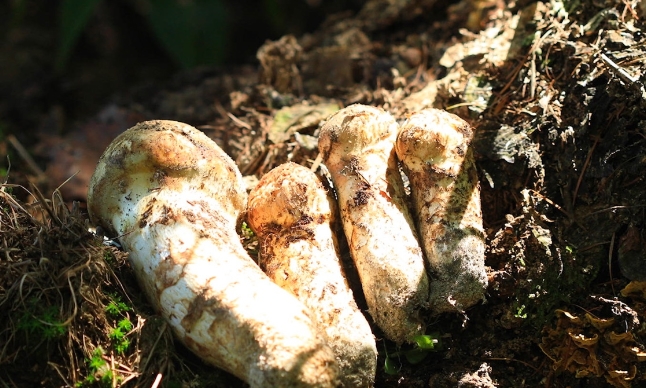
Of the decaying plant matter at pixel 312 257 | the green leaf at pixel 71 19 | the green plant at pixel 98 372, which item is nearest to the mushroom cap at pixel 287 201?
the decaying plant matter at pixel 312 257

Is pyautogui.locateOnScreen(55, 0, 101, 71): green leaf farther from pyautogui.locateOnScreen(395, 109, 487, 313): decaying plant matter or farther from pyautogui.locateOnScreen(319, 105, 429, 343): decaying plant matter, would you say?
pyautogui.locateOnScreen(395, 109, 487, 313): decaying plant matter

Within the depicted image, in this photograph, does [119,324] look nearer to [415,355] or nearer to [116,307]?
[116,307]

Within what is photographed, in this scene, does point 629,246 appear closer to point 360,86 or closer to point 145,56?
point 360,86

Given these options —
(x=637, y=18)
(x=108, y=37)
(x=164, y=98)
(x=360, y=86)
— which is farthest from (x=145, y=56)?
(x=637, y=18)

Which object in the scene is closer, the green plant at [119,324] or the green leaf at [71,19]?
the green plant at [119,324]

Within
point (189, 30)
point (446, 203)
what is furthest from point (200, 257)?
point (189, 30)

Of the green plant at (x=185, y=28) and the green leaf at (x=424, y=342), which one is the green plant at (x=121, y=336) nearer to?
the green leaf at (x=424, y=342)
